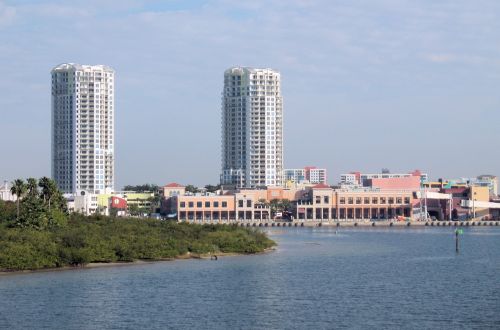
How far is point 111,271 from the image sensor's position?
245 feet

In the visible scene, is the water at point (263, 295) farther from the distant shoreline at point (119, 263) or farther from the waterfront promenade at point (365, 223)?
the waterfront promenade at point (365, 223)

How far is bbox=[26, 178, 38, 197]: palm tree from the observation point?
9656 cm

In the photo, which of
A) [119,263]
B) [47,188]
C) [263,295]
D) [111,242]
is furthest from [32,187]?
[263,295]

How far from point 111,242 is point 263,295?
88.0ft

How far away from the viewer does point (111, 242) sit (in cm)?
8406

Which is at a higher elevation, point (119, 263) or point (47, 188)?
point (47, 188)

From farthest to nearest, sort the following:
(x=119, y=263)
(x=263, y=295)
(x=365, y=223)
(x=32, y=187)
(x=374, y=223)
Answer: (x=365, y=223) < (x=374, y=223) < (x=32, y=187) < (x=119, y=263) < (x=263, y=295)

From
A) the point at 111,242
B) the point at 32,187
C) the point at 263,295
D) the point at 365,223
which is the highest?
the point at 32,187

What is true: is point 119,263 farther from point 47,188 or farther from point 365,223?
point 365,223

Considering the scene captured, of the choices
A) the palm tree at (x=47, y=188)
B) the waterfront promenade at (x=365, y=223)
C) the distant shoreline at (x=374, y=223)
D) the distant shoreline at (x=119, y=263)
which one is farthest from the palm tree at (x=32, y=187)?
the distant shoreline at (x=374, y=223)

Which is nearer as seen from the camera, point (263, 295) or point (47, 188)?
point (263, 295)

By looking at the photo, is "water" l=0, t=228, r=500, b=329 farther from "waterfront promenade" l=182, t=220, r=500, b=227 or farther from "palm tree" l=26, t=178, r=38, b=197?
"waterfront promenade" l=182, t=220, r=500, b=227

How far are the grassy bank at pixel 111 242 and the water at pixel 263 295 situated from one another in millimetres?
3007

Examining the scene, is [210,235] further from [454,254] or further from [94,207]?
[94,207]
